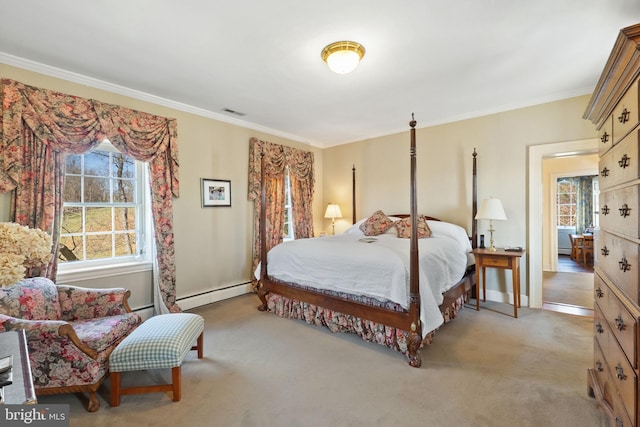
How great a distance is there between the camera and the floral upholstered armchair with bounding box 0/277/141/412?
5.75 ft

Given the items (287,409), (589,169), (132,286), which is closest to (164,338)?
(287,409)

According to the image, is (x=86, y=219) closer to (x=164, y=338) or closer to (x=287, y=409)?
(x=164, y=338)

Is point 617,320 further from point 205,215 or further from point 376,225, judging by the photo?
point 205,215

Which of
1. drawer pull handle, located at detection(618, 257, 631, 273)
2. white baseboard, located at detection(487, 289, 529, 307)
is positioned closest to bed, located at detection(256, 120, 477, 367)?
white baseboard, located at detection(487, 289, 529, 307)

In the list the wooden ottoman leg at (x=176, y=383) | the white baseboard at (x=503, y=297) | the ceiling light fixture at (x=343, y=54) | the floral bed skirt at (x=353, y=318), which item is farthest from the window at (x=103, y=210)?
the white baseboard at (x=503, y=297)

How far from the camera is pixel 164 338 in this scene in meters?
1.94

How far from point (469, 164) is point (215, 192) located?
3.56 m

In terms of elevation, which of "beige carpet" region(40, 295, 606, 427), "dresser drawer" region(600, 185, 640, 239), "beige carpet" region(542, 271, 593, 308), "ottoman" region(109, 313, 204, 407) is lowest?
"beige carpet" region(40, 295, 606, 427)

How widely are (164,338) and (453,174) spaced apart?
13.1ft

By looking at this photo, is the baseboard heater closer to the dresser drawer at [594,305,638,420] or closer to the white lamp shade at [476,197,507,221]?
the white lamp shade at [476,197,507,221]

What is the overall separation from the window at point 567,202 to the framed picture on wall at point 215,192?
825 cm

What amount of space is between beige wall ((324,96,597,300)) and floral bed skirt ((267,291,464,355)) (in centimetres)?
130

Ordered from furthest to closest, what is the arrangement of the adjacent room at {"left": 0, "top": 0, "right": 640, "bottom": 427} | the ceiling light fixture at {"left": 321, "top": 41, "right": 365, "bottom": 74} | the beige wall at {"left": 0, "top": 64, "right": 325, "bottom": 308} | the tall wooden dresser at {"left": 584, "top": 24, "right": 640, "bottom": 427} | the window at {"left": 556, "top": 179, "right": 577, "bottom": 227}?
the window at {"left": 556, "top": 179, "right": 577, "bottom": 227}, the beige wall at {"left": 0, "top": 64, "right": 325, "bottom": 308}, the ceiling light fixture at {"left": 321, "top": 41, "right": 365, "bottom": 74}, the adjacent room at {"left": 0, "top": 0, "right": 640, "bottom": 427}, the tall wooden dresser at {"left": 584, "top": 24, "right": 640, "bottom": 427}

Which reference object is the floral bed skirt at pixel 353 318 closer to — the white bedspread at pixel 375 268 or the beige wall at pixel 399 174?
the white bedspread at pixel 375 268
